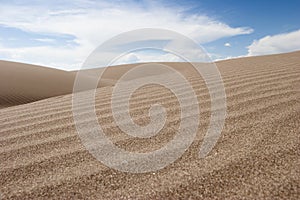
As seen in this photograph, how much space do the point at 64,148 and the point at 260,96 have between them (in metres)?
1.75

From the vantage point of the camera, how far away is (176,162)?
4.69 ft

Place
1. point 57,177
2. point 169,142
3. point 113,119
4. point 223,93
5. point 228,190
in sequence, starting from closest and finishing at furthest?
point 228,190 < point 57,177 < point 169,142 < point 113,119 < point 223,93

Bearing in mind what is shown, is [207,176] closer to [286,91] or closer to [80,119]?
[80,119]

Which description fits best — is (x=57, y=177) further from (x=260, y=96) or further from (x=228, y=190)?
(x=260, y=96)

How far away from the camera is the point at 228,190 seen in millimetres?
1123

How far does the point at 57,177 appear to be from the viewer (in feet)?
4.42

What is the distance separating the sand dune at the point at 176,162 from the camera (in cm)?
116

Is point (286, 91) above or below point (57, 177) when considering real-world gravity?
above

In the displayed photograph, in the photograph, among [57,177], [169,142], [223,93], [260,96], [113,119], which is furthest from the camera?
[223,93]

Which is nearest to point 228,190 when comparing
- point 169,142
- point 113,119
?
point 169,142

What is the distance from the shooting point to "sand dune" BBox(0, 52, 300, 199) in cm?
116

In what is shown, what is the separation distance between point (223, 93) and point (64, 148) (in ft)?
5.69

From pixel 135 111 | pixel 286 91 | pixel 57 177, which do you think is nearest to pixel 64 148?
pixel 57 177

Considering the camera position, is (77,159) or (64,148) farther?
(64,148)
